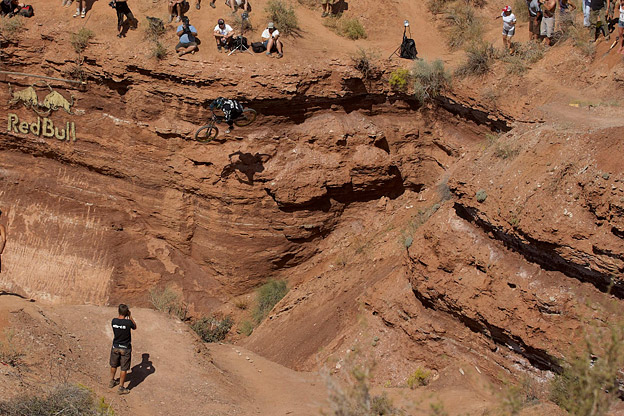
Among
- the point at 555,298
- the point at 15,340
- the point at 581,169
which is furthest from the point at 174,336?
the point at 581,169

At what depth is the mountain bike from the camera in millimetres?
16797

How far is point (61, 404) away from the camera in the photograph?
884 cm

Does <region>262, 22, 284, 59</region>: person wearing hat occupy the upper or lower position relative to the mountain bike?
upper

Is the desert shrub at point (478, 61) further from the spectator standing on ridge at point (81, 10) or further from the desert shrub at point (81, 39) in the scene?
the spectator standing on ridge at point (81, 10)

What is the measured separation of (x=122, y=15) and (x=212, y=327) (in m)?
8.62

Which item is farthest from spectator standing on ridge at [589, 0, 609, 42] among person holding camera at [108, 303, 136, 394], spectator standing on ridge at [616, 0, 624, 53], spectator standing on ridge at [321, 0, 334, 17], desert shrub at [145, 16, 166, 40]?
person holding camera at [108, 303, 136, 394]

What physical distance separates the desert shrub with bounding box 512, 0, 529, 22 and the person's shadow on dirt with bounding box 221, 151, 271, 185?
7715 mm

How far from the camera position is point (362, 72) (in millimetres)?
17297

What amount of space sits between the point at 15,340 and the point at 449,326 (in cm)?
724

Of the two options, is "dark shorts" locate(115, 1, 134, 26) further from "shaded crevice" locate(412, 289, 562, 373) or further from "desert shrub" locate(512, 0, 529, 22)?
"shaded crevice" locate(412, 289, 562, 373)

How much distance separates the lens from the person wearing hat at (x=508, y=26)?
16.9 metres

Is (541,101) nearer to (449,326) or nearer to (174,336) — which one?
(449,326)

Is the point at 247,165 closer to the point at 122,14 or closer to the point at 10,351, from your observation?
the point at 122,14

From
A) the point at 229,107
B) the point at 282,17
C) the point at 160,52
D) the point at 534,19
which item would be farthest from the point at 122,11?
the point at 534,19
